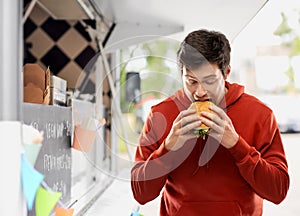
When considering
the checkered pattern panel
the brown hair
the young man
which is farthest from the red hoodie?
the checkered pattern panel

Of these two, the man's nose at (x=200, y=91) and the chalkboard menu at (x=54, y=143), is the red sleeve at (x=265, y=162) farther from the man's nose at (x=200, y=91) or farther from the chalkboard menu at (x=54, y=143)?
the chalkboard menu at (x=54, y=143)

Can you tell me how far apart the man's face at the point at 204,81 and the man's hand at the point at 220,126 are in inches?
2.4

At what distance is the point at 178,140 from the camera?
1098 millimetres

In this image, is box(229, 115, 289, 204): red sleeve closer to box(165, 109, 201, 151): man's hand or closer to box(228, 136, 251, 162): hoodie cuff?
box(228, 136, 251, 162): hoodie cuff

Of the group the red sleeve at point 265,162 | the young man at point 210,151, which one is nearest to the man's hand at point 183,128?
the young man at point 210,151

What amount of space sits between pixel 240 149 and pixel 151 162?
216 mm

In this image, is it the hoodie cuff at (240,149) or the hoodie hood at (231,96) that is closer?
the hoodie cuff at (240,149)

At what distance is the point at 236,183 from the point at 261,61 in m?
1.30

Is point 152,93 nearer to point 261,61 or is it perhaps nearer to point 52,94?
point 52,94

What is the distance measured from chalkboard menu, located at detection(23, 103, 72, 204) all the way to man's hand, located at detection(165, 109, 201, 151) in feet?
1.13

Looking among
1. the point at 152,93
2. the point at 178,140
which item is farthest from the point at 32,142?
the point at 152,93

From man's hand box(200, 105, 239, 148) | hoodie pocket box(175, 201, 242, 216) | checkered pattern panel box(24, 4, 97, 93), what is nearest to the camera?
man's hand box(200, 105, 239, 148)

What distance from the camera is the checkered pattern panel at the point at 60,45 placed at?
2.90 m

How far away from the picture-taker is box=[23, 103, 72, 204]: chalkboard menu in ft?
3.99
